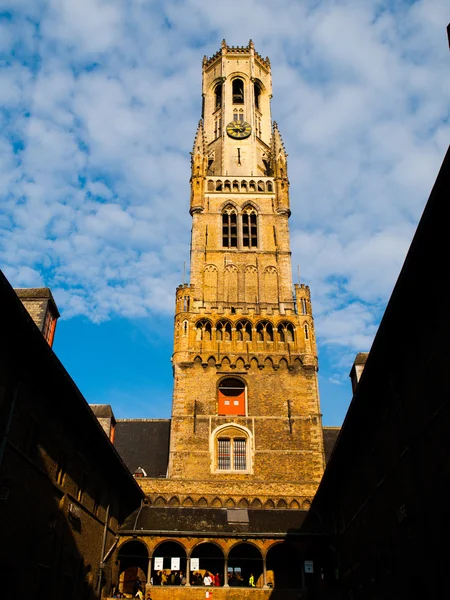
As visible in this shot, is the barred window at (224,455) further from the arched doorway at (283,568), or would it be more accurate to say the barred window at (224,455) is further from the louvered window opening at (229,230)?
the louvered window opening at (229,230)

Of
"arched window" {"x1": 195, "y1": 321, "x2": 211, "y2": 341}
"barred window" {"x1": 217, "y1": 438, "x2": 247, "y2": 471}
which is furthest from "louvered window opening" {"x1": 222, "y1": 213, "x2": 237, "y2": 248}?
"barred window" {"x1": 217, "y1": 438, "x2": 247, "y2": 471}

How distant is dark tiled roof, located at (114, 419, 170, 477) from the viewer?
115ft

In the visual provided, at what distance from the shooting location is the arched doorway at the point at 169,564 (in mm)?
26344

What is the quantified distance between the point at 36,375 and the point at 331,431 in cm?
2768

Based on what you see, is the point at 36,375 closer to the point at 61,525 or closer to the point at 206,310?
the point at 61,525

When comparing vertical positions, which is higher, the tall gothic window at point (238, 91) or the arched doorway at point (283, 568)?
the tall gothic window at point (238, 91)

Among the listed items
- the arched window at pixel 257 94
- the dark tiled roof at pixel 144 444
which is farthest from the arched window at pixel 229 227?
the arched window at pixel 257 94

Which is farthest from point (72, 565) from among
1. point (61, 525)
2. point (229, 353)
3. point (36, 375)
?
point (229, 353)

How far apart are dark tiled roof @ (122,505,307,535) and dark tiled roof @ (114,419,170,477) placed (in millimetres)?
4467

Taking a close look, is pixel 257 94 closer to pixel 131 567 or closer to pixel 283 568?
pixel 283 568

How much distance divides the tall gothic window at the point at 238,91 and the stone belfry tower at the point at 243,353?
297 inches

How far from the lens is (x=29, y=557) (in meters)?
15.4

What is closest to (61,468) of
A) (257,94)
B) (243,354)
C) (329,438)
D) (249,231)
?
(243,354)

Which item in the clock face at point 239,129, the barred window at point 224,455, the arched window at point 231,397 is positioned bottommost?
the barred window at point 224,455
